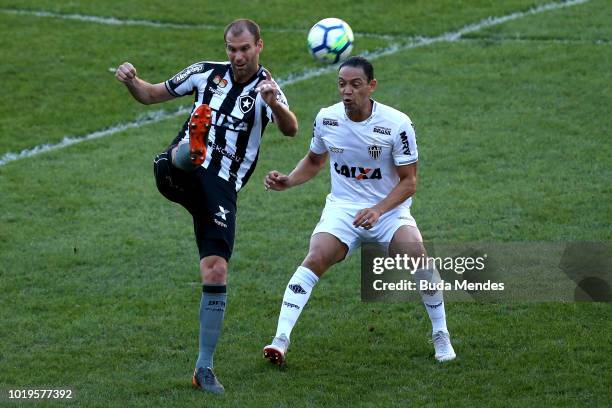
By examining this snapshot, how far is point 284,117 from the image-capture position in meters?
8.09

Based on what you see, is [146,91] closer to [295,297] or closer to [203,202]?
[203,202]

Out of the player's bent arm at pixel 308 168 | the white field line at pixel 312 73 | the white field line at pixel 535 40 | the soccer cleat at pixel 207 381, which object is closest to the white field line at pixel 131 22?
the white field line at pixel 312 73

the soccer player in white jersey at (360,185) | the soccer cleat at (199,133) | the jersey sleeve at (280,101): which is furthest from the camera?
the soccer player in white jersey at (360,185)

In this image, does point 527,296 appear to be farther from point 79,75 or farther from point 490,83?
point 79,75

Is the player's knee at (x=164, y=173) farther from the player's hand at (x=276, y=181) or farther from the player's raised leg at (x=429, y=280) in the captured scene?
the player's raised leg at (x=429, y=280)

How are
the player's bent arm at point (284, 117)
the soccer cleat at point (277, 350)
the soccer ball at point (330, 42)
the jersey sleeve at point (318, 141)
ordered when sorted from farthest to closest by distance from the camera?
the soccer ball at point (330, 42)
the jersey sleeve at point (318, 141)
the soccer cleat at point (277, 350)
the player's bent arm at point (284, 117)

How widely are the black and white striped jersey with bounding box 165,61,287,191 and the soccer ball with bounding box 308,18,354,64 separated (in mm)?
1663

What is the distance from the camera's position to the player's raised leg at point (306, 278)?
8523mm

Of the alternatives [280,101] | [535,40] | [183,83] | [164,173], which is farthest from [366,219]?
[535,40]

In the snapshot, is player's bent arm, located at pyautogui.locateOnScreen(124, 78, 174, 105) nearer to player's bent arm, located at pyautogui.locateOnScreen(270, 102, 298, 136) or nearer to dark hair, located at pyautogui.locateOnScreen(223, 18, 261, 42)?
dark hair, located at pyautogui.locateOnScreen(223, 18, 261, 42)

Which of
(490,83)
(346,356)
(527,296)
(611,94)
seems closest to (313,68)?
(490,83)

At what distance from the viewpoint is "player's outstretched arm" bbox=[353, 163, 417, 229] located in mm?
8172

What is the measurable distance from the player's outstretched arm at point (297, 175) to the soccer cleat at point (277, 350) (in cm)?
114

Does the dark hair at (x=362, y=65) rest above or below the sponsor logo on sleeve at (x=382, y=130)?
above
